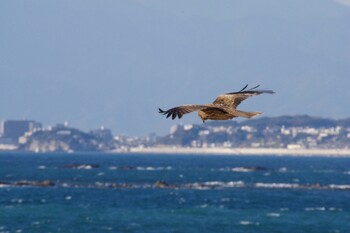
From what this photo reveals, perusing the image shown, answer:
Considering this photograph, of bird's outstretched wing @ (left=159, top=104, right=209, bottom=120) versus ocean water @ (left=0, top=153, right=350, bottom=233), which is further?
ocean water @ (left=0, top=153, right=350, bottom=233)


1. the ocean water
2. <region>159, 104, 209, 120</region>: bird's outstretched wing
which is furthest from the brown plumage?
the ocean water

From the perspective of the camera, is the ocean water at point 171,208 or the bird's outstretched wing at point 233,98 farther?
the ocean water at point 171,208

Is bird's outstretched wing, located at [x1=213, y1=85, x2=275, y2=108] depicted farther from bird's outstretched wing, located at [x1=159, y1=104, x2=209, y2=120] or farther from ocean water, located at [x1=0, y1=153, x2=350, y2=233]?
ocean water, located at [x1=0, y1=153, x2=350, y2=233]

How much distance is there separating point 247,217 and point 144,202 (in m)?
14.6

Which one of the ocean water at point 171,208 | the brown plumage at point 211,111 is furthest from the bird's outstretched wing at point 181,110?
the ocean water at point 171,208

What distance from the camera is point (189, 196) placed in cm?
9906

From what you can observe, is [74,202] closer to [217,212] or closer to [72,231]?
[217,212]

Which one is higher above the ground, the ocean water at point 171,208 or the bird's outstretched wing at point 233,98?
the bird's outstretched wing at point 233,98

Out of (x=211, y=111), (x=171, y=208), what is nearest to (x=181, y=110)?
(x=211, y=111)

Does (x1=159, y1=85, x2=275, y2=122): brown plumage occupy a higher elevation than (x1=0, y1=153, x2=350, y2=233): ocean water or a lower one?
higher

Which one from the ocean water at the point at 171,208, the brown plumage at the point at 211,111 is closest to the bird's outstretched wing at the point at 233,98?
the brown plumage at the point at 211,111

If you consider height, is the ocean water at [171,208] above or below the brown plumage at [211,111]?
below

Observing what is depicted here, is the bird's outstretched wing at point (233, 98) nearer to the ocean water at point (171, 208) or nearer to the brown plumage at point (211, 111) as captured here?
the brown plumage at point (211, 111)

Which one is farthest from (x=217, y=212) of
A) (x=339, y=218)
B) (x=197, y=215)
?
(x=339, y=218)
